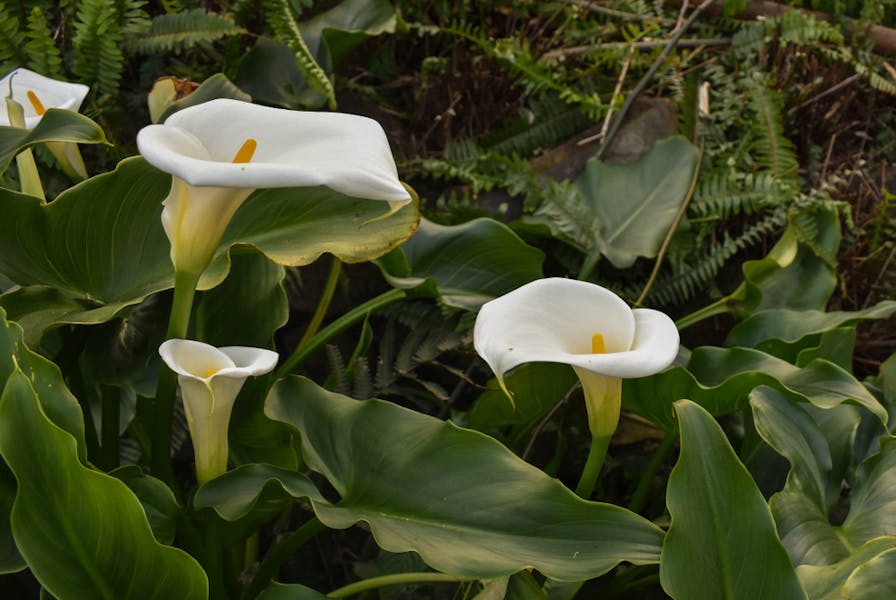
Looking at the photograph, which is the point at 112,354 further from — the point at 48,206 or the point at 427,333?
the point at 427,333

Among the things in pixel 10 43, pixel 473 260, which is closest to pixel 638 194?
pixel 473 260

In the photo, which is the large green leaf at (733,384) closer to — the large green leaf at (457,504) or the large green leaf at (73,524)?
the large green leaf at (457,504)

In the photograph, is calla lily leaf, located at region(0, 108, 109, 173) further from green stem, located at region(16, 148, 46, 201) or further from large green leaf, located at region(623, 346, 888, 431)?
large green leaf, located at region(623, 346, 888, 431)

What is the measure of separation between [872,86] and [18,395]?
1.73m

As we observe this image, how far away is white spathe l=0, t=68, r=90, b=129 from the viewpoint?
1287mm

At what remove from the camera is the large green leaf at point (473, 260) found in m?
1.46

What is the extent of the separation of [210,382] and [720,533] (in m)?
0.52

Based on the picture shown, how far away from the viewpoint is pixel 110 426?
4.01 ft

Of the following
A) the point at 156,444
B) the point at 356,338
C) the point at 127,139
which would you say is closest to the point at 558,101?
the point at 356,338

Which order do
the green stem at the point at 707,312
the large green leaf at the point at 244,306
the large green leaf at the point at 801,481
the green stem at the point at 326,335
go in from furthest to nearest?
the green stem at the point at 707,312 < the green stem at the point at 326,335 < the large green leaf at the point at 244,306 < the large green leaf at the point at 801,481

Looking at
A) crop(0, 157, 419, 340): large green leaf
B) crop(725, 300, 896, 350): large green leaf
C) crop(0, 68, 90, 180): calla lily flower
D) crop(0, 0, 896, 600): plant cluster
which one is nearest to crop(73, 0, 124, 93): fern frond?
crop(0, 0, 896, 600): plant cluster

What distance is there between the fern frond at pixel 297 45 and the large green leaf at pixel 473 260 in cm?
32

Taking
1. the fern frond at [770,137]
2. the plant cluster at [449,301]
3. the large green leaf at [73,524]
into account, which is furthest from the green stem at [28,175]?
the fern frond at [770,137]

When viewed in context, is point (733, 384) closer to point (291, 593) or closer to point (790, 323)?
point (790, 323)
